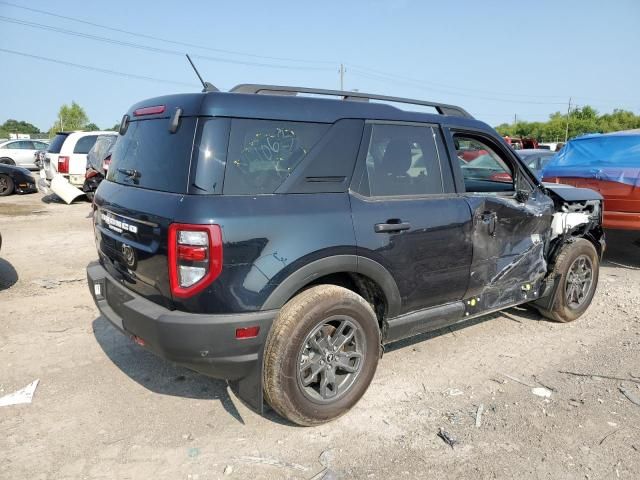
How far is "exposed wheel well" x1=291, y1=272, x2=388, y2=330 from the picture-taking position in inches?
121

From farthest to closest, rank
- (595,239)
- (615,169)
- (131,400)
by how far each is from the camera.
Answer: (615,169)
(595,239)
(131,400)

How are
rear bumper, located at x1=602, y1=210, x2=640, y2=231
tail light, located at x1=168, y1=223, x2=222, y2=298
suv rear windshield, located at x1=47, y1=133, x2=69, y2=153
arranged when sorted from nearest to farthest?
1. tail light, located at x1=168, y1=223, x2=222, y2=298
2. rear bumper, located at x1=602, y1=210, x2=640, y2=231
3. suv rear windshield, located at x1=47, y1=133, x2=69, y2=153

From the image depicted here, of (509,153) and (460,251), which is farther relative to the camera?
(509,153)

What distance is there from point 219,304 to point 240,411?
100 centimetres

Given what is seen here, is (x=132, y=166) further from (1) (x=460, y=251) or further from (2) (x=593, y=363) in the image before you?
(2) (x=593, y=363)

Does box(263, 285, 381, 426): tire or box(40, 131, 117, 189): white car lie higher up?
box(40, 131, 117, 189): white car

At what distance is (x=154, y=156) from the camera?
2906 mm

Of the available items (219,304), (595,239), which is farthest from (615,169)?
(219,304)

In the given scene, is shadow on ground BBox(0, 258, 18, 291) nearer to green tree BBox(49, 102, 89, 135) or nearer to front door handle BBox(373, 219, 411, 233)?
front door handle BBox(373, 219, 411, 233)

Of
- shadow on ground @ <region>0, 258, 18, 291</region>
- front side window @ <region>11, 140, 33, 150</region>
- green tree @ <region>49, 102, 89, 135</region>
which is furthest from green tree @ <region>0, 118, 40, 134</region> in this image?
shadow on ground @ <region>0, 258, 18, 291</region>

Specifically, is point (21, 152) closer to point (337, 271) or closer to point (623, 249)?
point (623, 249)

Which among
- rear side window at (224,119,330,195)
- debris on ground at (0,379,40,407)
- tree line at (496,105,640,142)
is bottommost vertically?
debris on ground at (0,379,40,407)

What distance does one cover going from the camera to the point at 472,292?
12.2 feet

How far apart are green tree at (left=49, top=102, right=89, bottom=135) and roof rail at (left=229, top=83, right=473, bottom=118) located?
245 feet
